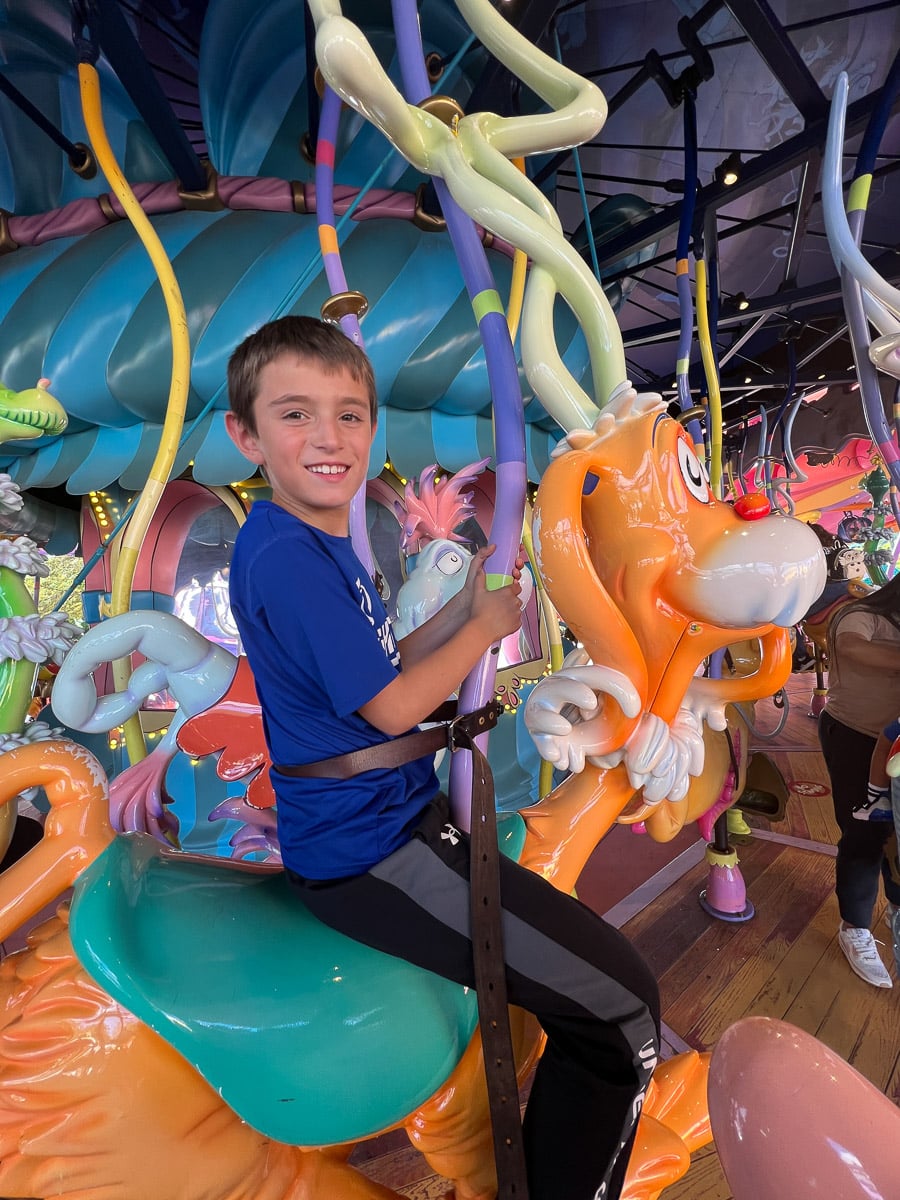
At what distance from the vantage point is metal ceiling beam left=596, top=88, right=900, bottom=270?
2.21 meters

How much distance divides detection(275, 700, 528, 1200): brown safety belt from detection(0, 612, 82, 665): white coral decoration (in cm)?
59

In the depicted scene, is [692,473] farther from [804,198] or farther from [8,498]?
[804,198]

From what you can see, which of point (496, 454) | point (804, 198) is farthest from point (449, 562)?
point (804, 198)

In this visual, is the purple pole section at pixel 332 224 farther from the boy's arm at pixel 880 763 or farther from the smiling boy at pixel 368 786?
the boy's arm at pixel 880 763

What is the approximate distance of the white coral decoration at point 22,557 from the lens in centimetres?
102

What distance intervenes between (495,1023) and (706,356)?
2.33 m

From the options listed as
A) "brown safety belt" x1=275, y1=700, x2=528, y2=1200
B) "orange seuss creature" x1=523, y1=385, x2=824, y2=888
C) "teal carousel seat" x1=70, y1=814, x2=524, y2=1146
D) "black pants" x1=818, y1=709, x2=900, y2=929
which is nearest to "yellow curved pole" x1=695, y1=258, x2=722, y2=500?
"black pants" x1=818, y1=709, x2=900, y2=929

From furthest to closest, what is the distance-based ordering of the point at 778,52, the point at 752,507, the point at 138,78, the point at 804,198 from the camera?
the point at 804,198 < the point at 778,52 < the point at 138,78 < the point at 752,507

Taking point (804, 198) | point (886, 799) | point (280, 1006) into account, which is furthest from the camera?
point (804, 198)

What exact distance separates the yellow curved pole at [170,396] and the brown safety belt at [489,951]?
3.41 feet

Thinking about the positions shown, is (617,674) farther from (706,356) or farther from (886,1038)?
(706,356)

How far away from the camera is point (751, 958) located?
5.68ft

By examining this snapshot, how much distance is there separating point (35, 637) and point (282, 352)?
2.21 feet

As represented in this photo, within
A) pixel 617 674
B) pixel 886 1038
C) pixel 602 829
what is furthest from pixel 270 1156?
pixel 886 1038
